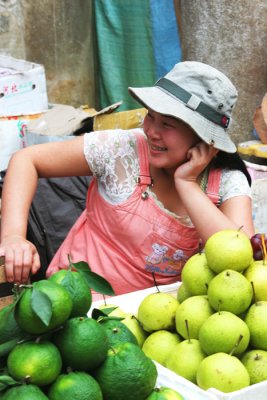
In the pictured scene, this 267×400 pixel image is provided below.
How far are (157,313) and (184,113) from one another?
834mm

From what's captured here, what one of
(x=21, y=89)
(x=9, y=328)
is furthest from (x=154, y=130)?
(x=21, y=89)

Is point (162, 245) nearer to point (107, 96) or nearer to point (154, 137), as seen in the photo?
point (154, 137)

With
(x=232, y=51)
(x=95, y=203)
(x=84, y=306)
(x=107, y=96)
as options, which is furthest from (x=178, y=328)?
(x=107, y=96)

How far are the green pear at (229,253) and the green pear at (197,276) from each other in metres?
0.02

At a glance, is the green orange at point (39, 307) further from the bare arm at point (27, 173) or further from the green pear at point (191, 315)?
the bare arm at point (27, 173)

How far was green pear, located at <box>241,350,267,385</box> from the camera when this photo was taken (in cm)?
188

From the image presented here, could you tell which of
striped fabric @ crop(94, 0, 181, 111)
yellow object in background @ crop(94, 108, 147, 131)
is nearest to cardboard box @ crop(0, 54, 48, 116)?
yellow object in background @ crop(94, 108, 147, 131)

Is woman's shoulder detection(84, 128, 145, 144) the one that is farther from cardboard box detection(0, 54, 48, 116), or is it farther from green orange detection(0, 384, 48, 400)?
cardboard box detection(0, 54, 48, 116)

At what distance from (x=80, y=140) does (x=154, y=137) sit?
34 centimetres

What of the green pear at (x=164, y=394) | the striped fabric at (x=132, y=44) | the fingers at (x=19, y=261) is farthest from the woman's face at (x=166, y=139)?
the striped fabric at (x=132, y=44)

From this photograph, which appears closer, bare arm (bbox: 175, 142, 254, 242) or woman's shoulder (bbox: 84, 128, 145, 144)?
bare arm (bbox: 175, 142, 254, 242)

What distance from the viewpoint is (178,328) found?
2.05 meters

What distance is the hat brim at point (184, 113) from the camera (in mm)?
2621

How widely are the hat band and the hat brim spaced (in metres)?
0.01
